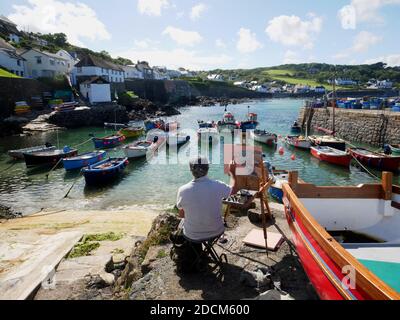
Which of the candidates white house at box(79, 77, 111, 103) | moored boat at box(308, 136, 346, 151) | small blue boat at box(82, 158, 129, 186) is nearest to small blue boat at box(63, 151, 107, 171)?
small blue boat at box(82, 158, 129, 186)

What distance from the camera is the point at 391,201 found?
241 inches

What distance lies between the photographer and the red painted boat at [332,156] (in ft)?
78.1

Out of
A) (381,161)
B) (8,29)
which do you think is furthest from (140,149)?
(8,29)

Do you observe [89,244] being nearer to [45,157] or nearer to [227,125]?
[45,157]

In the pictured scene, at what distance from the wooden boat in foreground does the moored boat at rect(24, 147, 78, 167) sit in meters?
24.3

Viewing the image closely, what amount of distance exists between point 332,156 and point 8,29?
10275 cm

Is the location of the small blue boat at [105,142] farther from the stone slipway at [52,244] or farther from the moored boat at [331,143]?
the moored boat at [331,143]

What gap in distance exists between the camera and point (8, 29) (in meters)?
89.8

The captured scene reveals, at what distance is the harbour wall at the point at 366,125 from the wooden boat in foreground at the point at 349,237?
26.9m

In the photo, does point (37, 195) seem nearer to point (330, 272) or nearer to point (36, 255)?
point (36, 255)

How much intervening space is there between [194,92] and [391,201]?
117942 millimetres

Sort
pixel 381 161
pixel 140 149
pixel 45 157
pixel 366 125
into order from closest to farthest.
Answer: pixel 381 161 < pixel 45 157 < pixel 140 149 < pixel 366 125

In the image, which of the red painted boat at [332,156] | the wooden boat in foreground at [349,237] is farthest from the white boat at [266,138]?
the wooden boat in foreground at [349,237]
